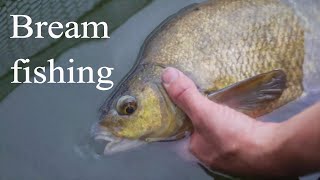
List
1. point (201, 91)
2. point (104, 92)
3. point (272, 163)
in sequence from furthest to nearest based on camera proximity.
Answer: point (104, 92) → point (201, 91) → point (272, 163)

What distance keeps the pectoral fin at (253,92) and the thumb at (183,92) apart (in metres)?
0.10

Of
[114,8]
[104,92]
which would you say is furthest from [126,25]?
[104,92]

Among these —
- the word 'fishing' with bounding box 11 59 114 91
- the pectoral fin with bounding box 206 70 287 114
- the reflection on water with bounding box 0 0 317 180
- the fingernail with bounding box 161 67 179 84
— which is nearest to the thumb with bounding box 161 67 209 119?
the fingernail with bounding box 161 67 179 84

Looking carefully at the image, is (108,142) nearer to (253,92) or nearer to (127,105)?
(127,105)

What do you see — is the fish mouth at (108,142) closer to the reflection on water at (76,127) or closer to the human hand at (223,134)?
the reflection on water at (76,127)

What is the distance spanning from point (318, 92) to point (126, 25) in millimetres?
941

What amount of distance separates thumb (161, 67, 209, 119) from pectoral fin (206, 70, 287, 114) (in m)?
0.10

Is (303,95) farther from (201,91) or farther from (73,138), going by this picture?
(73,138)

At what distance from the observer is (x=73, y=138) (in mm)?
2959

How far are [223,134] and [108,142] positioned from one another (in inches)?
18.9

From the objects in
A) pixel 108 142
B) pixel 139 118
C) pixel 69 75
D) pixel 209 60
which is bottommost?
pixel 108 142

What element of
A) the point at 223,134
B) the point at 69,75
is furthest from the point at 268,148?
the point at 69,75

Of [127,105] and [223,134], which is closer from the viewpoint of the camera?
[223,134]

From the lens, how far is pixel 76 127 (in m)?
2.98
